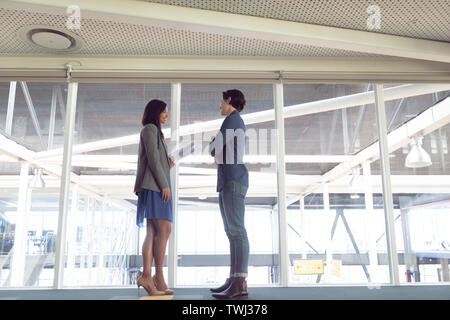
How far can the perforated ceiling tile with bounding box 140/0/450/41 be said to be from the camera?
9.29 ft

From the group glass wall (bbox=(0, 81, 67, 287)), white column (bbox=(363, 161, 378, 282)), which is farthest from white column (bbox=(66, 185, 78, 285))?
white column (bbox=(363, 161, 378, 282))

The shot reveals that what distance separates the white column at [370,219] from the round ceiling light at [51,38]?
294cm

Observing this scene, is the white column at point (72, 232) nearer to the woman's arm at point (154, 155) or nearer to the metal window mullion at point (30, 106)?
the metal window mullion at point (30, 106)

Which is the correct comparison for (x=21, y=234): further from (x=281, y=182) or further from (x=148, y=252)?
(x=281, y=182)

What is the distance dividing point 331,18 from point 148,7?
4.58 feet

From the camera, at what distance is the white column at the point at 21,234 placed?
351cm

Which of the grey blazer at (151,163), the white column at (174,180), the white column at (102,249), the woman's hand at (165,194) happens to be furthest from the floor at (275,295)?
the grey blazer at (151,163)

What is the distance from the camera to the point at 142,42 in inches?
136

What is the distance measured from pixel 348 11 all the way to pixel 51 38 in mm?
2429

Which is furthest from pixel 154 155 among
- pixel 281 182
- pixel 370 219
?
pixel 370 219

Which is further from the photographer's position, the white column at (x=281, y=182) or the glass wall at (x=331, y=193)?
the glass wall at (x=331, y=193)

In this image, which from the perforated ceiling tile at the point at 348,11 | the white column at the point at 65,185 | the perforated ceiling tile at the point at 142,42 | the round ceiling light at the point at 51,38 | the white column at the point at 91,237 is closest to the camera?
the perforated ceiling tile at the point at 348,11

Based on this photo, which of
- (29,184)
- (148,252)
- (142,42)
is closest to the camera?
(148,252)

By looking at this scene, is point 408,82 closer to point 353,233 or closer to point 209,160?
point 353,233
